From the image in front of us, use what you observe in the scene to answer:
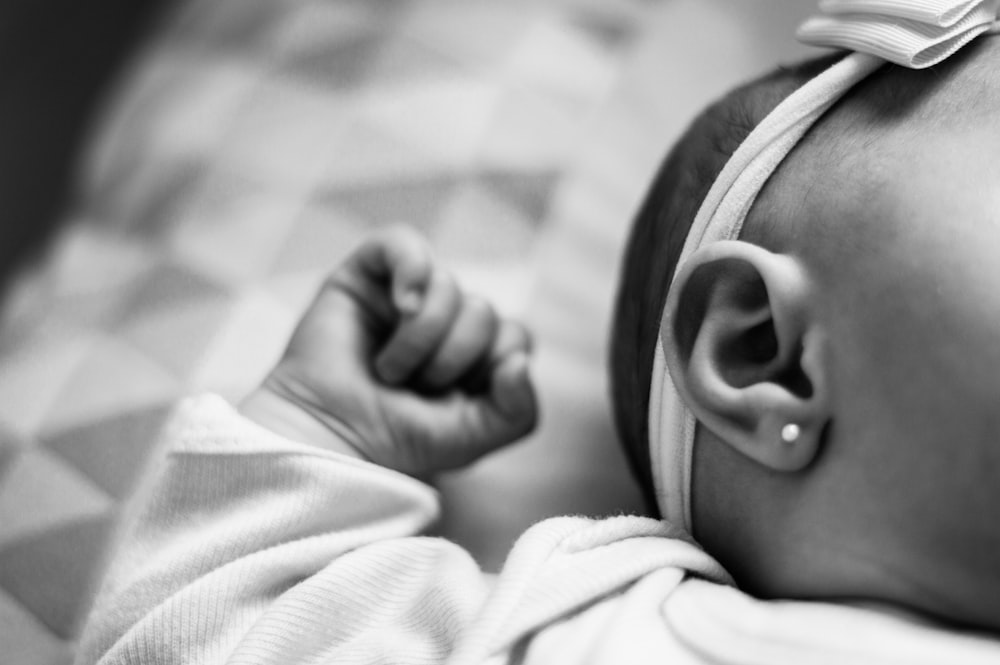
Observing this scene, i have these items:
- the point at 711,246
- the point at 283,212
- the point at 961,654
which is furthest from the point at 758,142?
the point at 283,212

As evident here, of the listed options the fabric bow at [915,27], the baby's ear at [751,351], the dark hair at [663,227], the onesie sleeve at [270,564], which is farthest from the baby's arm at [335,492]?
the fabric bow at [915,27]

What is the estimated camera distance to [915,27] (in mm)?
674

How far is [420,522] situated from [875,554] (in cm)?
37

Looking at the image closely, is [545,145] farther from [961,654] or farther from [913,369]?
[961,654]

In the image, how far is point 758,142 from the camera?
0.71 m

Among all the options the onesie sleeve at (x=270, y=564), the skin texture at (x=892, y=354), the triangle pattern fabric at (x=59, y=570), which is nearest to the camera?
the skin texture at (x=892, y=354)

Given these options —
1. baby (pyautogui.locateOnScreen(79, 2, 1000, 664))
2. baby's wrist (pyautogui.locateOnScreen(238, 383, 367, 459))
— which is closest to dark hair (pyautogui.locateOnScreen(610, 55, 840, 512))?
baby (pyautogui.locateOnScreen(79, 2, 1000, 664))

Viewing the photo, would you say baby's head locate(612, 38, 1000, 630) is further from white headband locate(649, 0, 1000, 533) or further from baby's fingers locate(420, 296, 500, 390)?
baby's fingers locate(420, 296, 500, 390)

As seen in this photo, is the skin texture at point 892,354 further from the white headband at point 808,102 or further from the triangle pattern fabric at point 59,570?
the triangle pattern fabric at point 59,570

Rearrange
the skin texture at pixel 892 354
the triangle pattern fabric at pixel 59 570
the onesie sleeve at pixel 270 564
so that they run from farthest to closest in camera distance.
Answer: the triangle pattern fabric at pixel 59 570 < the onesie sleeve at pixel 270 564 < the skin texture at pixel 892 354

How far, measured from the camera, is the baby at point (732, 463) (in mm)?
616

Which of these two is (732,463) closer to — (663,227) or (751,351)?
(751,351)

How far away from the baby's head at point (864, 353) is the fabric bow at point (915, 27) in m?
0.02

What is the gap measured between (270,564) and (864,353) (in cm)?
45
